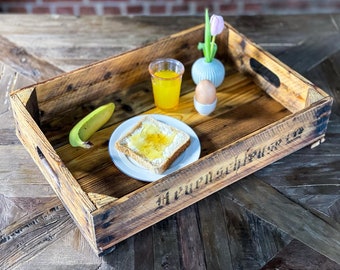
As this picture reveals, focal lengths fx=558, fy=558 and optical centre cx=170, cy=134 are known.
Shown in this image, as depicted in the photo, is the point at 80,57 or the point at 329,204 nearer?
the point at 329,204

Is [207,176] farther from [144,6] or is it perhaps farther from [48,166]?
[144,6]

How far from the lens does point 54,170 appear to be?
1.16 m

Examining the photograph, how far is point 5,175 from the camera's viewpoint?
127 cm

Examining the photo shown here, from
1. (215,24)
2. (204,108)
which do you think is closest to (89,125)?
(204,108)

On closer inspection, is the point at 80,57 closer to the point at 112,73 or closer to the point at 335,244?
the point at 112,73

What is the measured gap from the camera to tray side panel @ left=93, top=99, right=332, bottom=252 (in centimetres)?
107

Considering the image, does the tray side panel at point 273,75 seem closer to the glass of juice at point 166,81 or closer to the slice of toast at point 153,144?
the glass of juice at point 166,81

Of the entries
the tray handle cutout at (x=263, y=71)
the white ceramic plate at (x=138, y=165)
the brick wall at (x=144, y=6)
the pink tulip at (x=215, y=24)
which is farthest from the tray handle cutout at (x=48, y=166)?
the brick wall at (x=144, y=6)

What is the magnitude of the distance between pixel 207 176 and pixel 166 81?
1.02 ft

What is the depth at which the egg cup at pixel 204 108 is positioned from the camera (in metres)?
1.37

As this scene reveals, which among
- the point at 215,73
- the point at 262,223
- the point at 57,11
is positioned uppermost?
the point at 215,73

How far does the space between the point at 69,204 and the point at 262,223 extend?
405mm

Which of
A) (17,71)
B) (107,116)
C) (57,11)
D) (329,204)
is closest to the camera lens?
(329,204)

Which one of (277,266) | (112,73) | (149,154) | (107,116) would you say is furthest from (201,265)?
(112,73)
